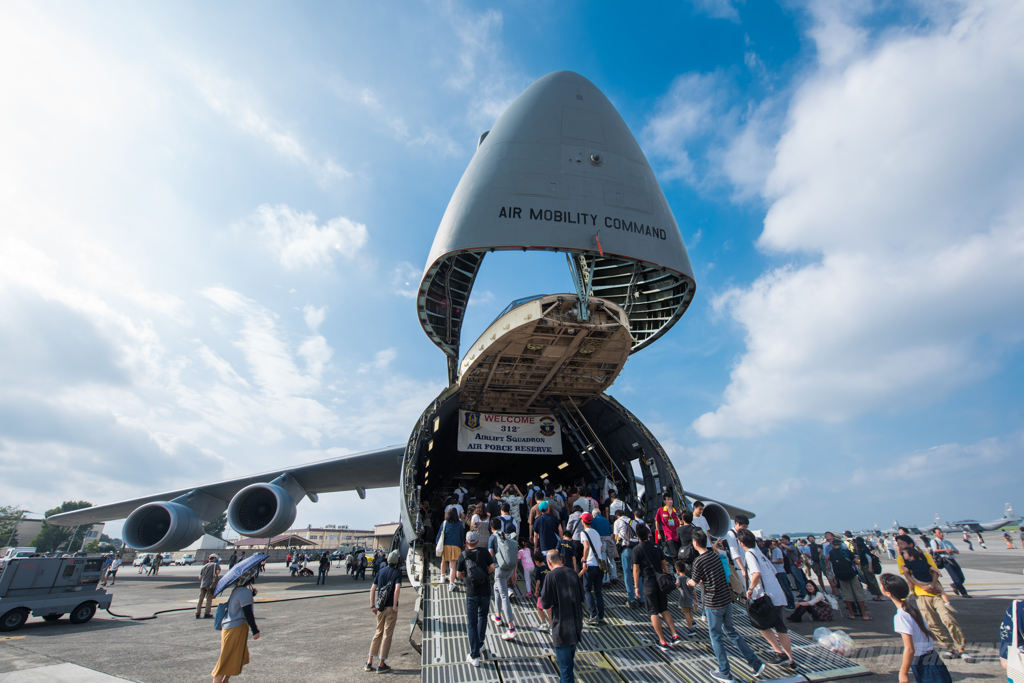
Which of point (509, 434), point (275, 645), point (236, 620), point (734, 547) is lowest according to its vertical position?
point (275, 645)

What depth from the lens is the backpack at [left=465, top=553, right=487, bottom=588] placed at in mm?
5125

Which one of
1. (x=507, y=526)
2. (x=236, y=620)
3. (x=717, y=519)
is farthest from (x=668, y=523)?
(x=236, y=620)

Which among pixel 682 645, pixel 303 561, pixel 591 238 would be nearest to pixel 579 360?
pixel 591 238

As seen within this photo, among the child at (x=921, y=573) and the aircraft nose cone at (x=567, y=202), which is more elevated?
the aircraft nose cone at (x=567, y=202)

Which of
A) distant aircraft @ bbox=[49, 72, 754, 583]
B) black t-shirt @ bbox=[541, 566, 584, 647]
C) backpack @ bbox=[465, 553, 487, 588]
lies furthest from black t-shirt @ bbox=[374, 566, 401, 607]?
distant aircraft @ bbox=[49, 72, 754, 583]

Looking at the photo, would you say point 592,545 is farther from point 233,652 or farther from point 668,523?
point 233,652

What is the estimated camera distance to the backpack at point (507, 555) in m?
6.17

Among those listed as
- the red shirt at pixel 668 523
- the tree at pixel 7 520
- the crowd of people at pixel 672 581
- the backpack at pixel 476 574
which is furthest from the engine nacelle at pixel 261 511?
the tree at pixel 7 520

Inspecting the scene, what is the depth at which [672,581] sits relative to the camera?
5539 millimetres

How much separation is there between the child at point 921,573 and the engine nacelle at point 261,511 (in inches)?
544

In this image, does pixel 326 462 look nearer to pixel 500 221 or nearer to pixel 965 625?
pixel 500 221

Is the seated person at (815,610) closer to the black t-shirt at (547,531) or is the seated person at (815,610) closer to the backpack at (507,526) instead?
the black t-shirt at (547,531)

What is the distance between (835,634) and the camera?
562 cm

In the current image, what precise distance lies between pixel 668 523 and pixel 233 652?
6.64 m
